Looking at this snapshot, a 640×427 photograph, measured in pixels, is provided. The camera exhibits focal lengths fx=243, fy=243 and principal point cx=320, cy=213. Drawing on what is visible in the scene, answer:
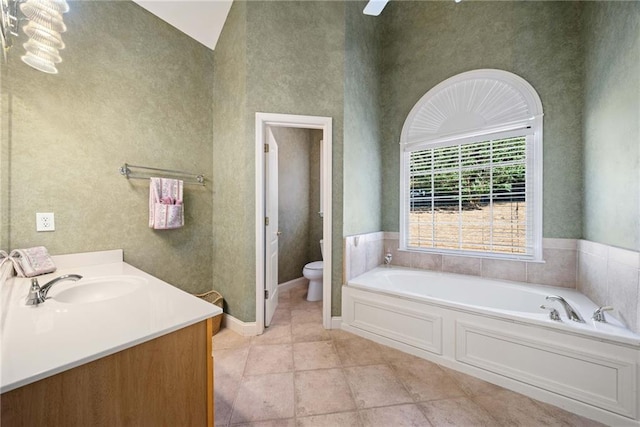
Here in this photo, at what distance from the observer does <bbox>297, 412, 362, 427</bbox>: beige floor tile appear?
1327mm

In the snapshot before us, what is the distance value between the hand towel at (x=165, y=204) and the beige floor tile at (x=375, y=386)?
5.92ft

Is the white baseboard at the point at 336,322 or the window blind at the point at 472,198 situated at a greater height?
the window blind at the point at 472,198

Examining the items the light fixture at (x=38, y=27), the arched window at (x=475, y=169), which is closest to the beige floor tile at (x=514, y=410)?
the arched window at (x=475, y=169)

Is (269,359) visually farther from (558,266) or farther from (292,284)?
(558,266)

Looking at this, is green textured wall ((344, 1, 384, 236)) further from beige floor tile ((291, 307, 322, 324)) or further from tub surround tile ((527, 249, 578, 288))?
tub surround tile ((527, 249, 578, 288))

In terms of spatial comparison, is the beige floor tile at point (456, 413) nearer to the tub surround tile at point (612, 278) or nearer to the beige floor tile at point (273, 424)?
the beige floor tile at point (273, 424)

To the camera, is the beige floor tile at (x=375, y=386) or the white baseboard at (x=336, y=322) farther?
the white baseboard at (x=336, y=322)

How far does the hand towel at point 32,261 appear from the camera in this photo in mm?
1349

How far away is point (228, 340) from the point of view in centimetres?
215

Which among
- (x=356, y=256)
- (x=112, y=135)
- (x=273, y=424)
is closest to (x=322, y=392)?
(x=273, y=424)

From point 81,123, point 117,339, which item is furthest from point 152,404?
point 81,123

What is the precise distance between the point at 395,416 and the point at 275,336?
1.20 metres

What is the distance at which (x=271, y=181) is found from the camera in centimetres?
248

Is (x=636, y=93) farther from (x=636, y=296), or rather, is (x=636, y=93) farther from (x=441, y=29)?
(x=441, y=29)
